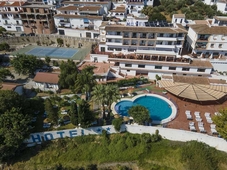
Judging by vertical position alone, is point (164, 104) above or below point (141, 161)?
above

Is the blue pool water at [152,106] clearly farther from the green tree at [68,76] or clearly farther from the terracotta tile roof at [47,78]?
the terracotta tile roof at [47,78]

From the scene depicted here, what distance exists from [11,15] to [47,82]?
5051cm

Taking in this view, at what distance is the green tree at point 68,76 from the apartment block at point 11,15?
1869 inches

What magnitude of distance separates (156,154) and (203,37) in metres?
37.1

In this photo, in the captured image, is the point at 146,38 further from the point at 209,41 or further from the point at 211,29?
the point at 211,29

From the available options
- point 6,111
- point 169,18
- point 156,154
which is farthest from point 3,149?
point 169,18

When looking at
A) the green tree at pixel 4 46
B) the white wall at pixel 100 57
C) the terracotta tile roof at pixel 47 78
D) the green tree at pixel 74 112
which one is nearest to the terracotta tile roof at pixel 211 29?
the white wall at pixel 100 57

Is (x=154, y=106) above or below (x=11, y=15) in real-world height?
below

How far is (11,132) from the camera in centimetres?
2762

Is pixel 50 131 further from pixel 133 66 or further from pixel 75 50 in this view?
pixel 75 50

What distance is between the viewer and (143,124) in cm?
3338

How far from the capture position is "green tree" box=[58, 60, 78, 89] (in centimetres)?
4147

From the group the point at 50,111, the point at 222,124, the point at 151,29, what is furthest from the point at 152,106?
the point at 151,29

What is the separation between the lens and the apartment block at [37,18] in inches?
2795
